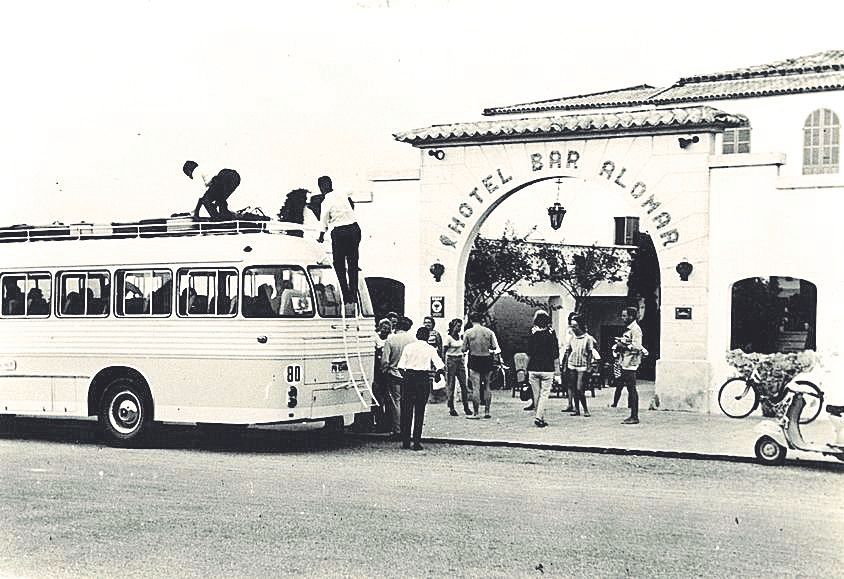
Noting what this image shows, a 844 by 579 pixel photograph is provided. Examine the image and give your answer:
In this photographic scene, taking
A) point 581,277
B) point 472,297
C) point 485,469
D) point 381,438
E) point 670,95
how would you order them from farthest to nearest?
point 670,95, point 581,277, point 472,297, point 381,438, point 485,469

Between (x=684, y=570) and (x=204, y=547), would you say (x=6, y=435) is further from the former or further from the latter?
(x=684, y=570)

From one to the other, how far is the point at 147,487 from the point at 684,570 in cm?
551

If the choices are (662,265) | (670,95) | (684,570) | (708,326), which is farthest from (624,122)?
(670,95)

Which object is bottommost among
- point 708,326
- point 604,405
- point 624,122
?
point 604,405

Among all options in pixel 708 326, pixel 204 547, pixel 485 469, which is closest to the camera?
pixel 204 547

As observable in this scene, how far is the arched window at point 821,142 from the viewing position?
35562mm

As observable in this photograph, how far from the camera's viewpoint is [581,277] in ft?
93.7

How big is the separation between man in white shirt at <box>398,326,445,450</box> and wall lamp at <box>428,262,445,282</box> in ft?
21.8

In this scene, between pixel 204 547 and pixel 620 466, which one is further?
pixel 620 466

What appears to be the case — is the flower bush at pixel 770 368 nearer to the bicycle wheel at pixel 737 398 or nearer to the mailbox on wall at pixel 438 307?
the bicycle wheel at pixel 737 398

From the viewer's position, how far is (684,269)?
18.5 meters

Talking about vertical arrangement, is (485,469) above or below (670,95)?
below

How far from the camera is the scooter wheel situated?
12547 millimetres

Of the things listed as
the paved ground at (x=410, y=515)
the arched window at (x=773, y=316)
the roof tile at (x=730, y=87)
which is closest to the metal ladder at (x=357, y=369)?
the paved ground at (x=410, y=515)
